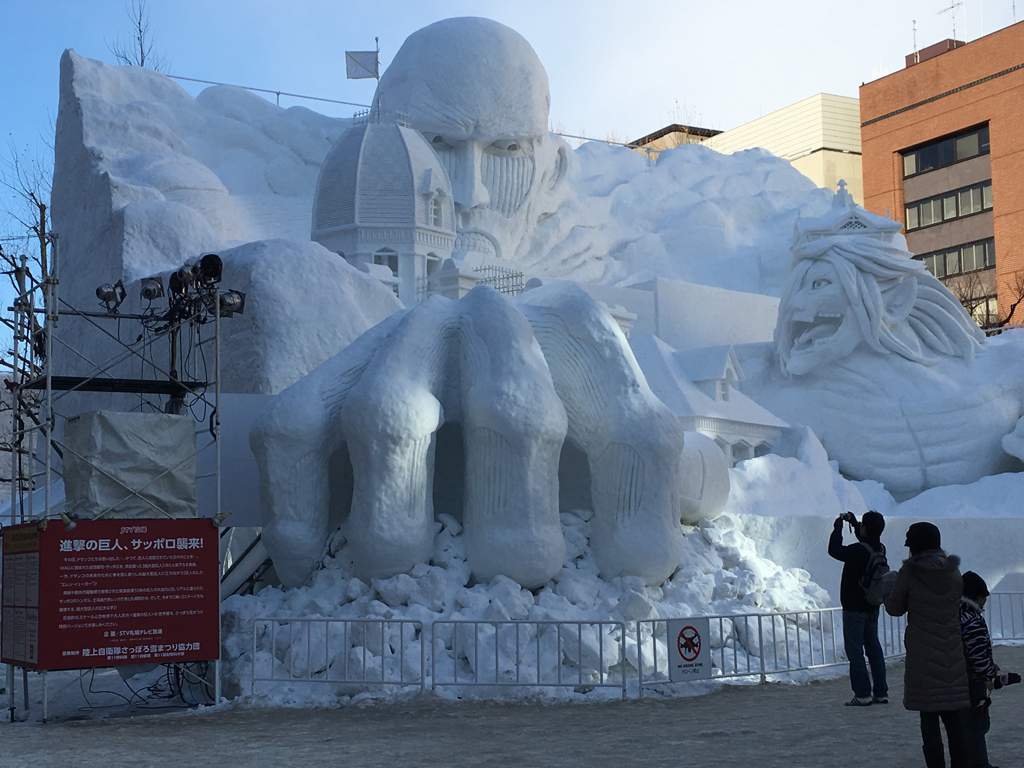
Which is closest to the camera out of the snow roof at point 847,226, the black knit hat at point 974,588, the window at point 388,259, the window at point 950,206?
the black knit hat at point 974,588

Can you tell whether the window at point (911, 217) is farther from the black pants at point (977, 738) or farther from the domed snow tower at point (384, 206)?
the black pants at point (977, 738)

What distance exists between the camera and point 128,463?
33.5ft

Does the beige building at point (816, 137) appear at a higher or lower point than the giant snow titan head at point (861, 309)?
higher

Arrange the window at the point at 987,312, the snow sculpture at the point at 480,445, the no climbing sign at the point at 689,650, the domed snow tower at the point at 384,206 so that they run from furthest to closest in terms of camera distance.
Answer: the window at the point at 987,312
the domed snow tower at the point at 384,206
the snow sculpture at the point at 480,445
the no climbing sign at the point at 689,650

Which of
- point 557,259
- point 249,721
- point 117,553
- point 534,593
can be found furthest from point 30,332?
point 557,259

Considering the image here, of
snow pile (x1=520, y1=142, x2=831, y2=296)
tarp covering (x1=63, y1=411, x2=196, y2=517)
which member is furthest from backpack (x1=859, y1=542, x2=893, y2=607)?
snow pile (x1=520, y1=142, x2=831, y2=296)

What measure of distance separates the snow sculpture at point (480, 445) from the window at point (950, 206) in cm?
3904

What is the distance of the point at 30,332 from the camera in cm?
1066

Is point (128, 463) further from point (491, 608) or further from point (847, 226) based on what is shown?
point (847, 226)

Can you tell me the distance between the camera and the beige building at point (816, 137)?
6397 centimetres

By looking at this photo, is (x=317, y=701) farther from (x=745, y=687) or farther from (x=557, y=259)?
(x=557, y=259)

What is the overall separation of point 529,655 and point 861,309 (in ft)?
38.2

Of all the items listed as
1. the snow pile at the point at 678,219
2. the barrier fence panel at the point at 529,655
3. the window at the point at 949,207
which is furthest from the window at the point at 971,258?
the barrier fence panel at the point at 529,655

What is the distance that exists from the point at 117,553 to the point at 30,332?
2.27 m
